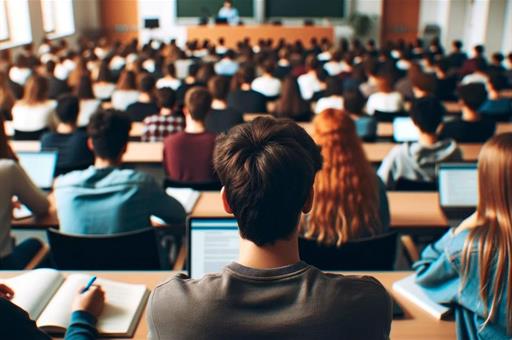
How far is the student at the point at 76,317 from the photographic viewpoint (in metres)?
1.34

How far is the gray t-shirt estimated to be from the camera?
116 cm

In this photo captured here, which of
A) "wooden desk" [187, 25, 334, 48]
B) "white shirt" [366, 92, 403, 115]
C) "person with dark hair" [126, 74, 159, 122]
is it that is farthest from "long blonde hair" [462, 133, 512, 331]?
"wooden desk" [187, 25, 334, 48]

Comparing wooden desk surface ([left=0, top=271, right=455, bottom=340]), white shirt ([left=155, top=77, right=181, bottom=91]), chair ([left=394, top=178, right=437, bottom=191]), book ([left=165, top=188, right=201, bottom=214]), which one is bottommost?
chair ([left=394, top=178, right=437, bottom=191])

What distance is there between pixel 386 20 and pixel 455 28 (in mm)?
2227

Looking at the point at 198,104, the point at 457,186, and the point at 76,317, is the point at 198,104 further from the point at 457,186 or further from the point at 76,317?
the point at 76,317

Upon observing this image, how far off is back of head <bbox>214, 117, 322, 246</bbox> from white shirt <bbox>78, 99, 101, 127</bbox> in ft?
16.0

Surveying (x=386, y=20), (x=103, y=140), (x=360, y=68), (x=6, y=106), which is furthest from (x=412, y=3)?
(x=103, y=140)

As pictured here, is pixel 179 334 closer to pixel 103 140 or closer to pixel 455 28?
pixel 103 140

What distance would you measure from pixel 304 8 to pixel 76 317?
1593 centimetres

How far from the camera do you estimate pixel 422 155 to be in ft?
12.2

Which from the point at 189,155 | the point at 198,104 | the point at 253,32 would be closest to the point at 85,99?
the point at 198,104

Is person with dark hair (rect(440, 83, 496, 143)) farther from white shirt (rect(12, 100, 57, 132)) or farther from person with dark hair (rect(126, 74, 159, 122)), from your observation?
white shirt (rect(12, 100, 57, 132))

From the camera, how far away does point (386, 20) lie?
1750 cm

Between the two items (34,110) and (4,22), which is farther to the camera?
(4,22)
